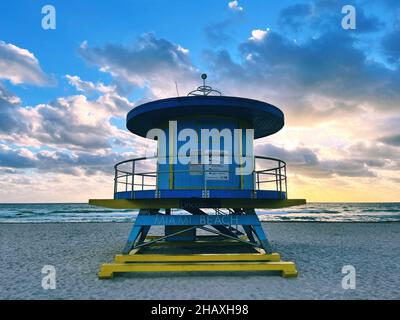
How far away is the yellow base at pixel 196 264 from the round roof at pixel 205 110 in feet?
13.8

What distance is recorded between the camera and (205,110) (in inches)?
368

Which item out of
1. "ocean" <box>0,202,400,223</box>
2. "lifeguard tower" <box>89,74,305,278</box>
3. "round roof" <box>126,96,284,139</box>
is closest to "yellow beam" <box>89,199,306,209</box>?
"lifeguard tower" <box>89,74,305,278</box>

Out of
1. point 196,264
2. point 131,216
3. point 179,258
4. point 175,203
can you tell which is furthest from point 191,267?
point 131,216

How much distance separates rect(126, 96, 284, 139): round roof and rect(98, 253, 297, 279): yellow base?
420cm

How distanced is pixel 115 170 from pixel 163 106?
2.71 metres

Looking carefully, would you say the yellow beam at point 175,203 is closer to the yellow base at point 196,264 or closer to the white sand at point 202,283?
the yellow base at point 196,264

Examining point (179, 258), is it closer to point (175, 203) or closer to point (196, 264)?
point (196, 264)

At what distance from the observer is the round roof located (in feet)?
29.5

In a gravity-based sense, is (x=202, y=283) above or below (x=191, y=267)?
below

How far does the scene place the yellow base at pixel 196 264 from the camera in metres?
8.60

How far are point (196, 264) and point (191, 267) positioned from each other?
19 cm

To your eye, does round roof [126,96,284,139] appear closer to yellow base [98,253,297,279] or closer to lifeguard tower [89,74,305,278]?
lifeguard tower [89,74,305,278]
